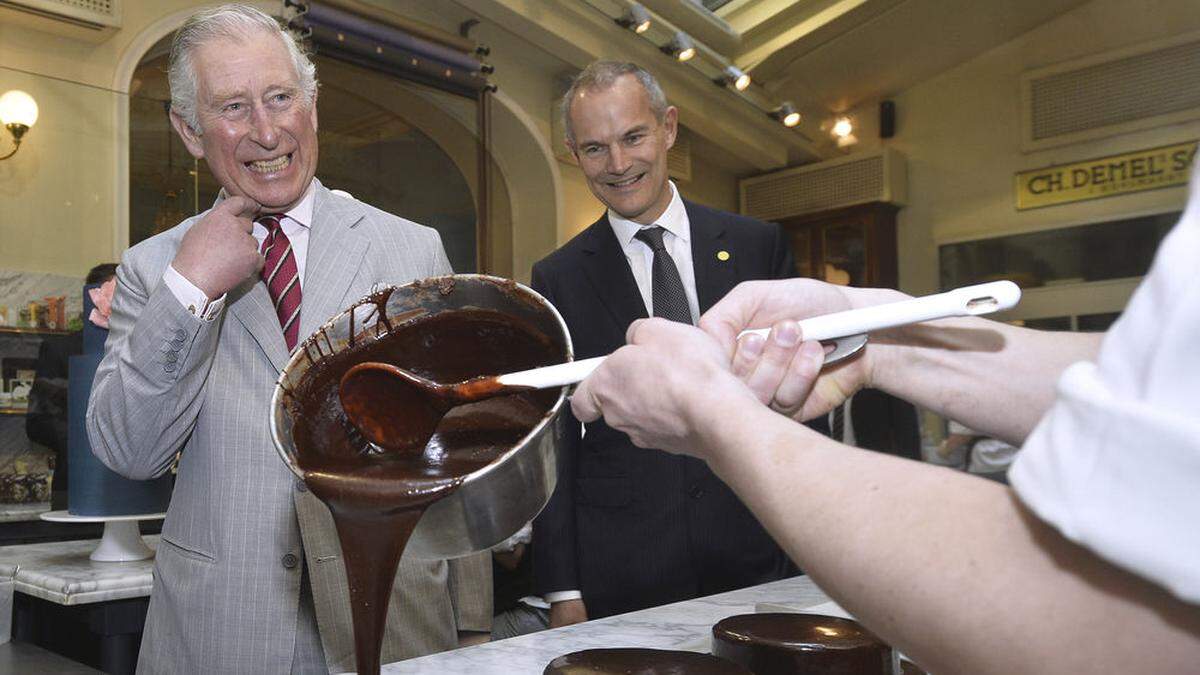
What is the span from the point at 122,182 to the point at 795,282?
12.0 ft

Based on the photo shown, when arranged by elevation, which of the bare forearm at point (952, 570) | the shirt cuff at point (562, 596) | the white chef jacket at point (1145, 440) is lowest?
the shirt cuff at point (562, 596)

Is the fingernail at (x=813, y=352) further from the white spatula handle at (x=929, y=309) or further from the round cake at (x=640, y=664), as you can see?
the round cake at (x=640, y=664)

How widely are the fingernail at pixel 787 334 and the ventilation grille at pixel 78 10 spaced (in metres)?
3.87

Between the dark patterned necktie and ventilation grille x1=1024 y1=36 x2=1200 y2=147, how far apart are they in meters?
6.03

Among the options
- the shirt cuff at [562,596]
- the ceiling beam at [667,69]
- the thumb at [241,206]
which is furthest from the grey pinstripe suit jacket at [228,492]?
the ceiling beam at [667,69]

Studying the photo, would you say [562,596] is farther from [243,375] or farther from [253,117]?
[253,117]

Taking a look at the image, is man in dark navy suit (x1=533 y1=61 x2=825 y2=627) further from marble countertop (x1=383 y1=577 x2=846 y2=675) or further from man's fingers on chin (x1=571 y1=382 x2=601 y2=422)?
man's fingers on chin (x1=571 y1=382 x2=601 y2=422)

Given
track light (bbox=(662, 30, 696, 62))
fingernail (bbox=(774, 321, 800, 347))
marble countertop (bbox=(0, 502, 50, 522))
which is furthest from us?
track light (bbox=(662, 30, 696, 62))

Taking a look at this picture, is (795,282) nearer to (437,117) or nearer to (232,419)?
(232,419)

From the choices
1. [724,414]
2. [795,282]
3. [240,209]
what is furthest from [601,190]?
[724,414]

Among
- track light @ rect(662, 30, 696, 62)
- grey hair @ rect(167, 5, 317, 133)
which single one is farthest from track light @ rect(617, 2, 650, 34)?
grey hair @ rect(167, 5, 317, 133)

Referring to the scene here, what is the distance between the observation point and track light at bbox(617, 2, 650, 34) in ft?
18.7

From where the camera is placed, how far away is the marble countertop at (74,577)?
1.92 metres

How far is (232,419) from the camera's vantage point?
1543mm
